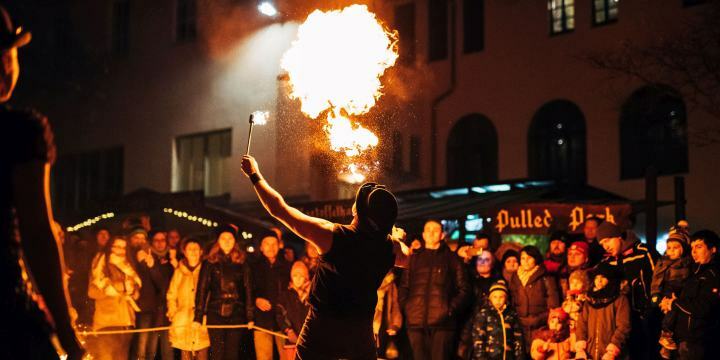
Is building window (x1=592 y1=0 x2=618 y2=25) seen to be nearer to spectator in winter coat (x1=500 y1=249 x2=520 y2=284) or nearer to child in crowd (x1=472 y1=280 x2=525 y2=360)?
spectator in winter coat (x1=500 y1=249 x2=520 y2=284)

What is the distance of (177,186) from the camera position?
26672 mm

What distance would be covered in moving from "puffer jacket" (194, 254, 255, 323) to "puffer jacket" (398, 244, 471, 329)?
6.41 feet

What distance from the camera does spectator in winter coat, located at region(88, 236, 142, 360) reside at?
10812 mm

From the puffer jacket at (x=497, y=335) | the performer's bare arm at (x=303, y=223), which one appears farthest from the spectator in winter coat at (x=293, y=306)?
the performer's bare arm at (x=303, y=223)

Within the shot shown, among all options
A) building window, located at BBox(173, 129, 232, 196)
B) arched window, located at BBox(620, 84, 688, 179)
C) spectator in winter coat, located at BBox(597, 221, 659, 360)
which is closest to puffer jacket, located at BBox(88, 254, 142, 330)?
spectator in winter coat, located at BBox(597, 221, 659, 360)

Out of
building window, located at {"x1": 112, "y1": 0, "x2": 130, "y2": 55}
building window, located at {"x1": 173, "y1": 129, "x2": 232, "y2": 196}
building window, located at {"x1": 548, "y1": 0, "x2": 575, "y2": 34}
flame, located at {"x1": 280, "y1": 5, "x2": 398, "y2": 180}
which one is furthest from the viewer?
building window, located at {"x1": 112, "y1": 0, "x2": 130, "y2": 55}

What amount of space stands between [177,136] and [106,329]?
16.1 metres

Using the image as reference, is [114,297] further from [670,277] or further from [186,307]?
[670,277]

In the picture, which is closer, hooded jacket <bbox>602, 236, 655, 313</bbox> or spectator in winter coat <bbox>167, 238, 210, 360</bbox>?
hooded jacket <bbox>602, 236, 655, 313</bbox>

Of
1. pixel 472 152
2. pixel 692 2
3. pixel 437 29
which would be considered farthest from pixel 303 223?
pixel 437 29

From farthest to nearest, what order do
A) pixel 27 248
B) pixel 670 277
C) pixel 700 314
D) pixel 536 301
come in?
pixel 536 301, pixel 670 277, pixel 700 314, pixel 27 248

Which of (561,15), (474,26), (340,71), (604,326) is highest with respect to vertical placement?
(474,26)

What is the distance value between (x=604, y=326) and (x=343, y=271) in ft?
14.6

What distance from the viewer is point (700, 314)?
8.65 m
